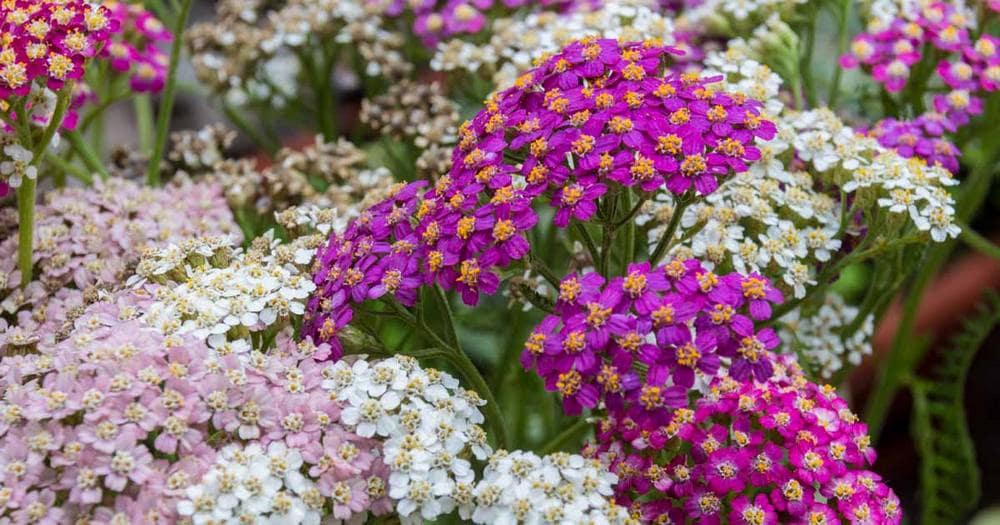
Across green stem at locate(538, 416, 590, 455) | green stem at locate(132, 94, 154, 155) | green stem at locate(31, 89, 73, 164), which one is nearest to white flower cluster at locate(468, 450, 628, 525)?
green stem at locate(538, 416, 590, 455)

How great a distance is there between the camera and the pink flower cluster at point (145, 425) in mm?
690

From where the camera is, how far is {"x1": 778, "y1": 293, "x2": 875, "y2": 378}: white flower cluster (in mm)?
1050

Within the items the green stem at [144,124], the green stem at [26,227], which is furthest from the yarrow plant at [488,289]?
the green stem at [144,124]

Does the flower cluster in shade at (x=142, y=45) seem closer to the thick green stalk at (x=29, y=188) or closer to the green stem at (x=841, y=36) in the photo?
the thick green stalk at (x=29, y=188)

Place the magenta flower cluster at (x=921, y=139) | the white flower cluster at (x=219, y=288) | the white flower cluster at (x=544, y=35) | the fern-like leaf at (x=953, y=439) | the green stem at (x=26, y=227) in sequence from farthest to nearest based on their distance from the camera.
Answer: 1. the fern-like leaf at (x=953, y=439)
2. the white flower cluster at (x=544, y=35)
3. the magenta flower cluster at (x=921, y=139)
4. the green stem at (x=26, y=227)
5. the white flower cluster at (x=219, y=288)

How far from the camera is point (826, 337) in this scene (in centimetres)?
106

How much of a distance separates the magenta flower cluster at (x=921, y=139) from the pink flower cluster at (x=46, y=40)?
749mm

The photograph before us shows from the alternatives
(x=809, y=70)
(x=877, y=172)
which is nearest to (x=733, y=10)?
(x=809, y=70)

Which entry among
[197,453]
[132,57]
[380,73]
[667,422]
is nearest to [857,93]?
[380,73]

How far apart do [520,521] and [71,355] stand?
35 cm

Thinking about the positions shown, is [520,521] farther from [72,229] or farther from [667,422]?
[72,229]

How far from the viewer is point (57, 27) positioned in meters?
0.85

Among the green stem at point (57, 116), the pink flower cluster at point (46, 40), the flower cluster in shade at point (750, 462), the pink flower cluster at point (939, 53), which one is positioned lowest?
the flower cluster in shade at point (750, 462)

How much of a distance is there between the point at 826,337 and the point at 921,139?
0.22m
